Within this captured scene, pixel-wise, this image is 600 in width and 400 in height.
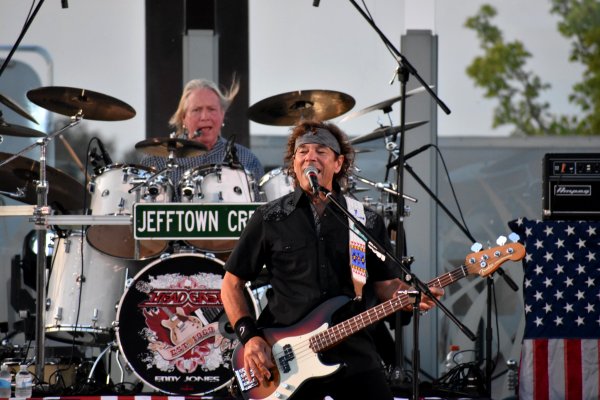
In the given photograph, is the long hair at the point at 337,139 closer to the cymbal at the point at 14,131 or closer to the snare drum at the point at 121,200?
the snare drum at the point at 121,200

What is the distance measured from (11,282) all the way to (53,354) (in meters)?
0.71

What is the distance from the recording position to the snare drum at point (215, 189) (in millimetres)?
7652

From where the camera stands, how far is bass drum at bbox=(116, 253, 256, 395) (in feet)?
24.0

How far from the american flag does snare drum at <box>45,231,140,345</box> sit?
2.92 metres

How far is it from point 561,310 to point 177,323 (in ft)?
8.65

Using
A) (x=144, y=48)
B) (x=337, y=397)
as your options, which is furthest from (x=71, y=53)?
(x=337, y=397)

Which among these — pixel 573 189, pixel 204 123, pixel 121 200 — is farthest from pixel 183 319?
pixel 573 189

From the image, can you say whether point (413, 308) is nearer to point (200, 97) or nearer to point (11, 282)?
point (200, 97)

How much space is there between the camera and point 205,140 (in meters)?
8.78

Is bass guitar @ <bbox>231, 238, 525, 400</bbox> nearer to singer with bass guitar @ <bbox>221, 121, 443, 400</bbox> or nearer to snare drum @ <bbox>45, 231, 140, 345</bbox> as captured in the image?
singer with bass guitar @ <bbox>221, 121, 443, 400</bbox>

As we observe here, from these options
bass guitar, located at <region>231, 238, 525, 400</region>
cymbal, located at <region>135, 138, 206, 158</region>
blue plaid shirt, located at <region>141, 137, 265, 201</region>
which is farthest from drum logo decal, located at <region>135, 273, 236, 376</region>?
bass guitar, located at <region>231, 238, 525, 400</region>

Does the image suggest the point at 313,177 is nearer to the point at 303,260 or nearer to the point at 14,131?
the point at 303,260

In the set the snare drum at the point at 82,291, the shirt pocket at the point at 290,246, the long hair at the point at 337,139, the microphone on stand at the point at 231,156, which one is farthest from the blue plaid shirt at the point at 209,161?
the shirt pocket at the point at 290,246

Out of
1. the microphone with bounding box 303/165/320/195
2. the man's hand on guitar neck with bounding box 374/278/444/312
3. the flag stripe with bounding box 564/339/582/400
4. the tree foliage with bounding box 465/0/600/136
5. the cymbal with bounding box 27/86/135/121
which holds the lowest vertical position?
the flag stripe with bounding box 564/339/582/400
